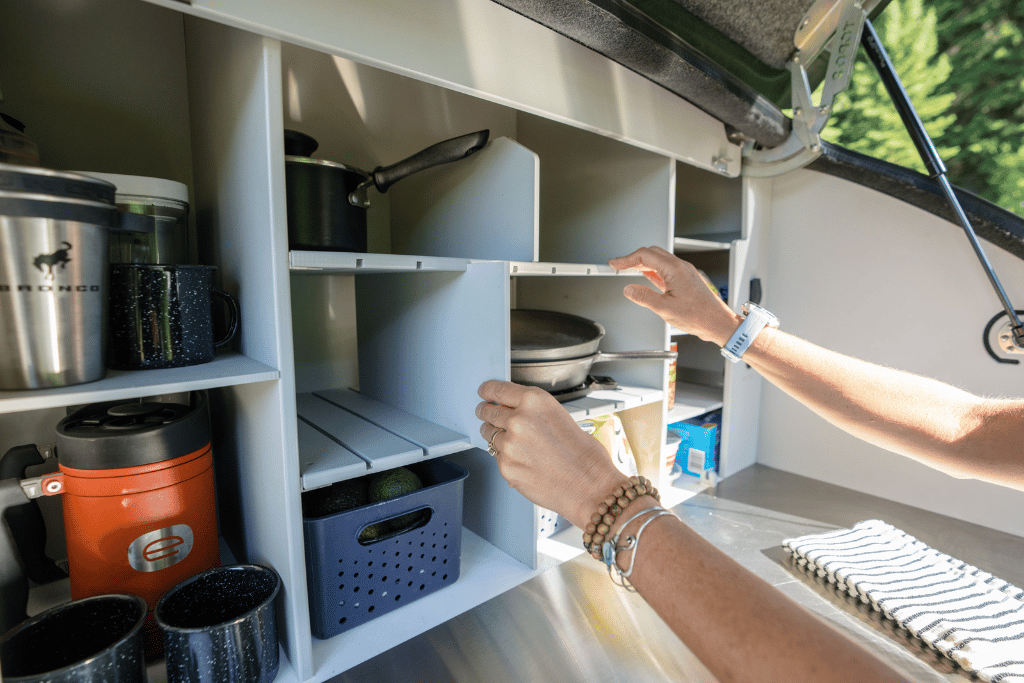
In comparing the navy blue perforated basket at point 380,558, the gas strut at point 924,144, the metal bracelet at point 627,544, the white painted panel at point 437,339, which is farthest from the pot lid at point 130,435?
→ the gas strut at point 924,144

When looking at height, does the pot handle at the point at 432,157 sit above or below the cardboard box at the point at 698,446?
above

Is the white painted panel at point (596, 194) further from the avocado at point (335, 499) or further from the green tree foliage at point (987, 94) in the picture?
the green tree foliage at point (987, 94)

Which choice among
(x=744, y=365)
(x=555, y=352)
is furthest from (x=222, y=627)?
(x=744, y=365)

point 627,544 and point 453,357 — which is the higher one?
point 453,357

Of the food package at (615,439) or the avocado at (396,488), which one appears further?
the food package at (615,439)

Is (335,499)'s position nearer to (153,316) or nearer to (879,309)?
(153,316)

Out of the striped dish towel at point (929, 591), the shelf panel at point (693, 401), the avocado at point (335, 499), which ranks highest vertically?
the shelf panel at point (693, 401)

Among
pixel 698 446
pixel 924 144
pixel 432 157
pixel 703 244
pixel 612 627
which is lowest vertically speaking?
pixel 612 627

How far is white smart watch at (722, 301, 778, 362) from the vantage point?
963mm

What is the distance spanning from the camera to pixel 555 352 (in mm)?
992

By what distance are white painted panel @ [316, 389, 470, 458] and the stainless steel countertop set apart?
0.30 meters

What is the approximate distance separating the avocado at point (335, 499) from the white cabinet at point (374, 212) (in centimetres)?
9

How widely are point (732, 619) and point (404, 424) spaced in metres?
0.66

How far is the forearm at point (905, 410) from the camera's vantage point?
0.78 meters
